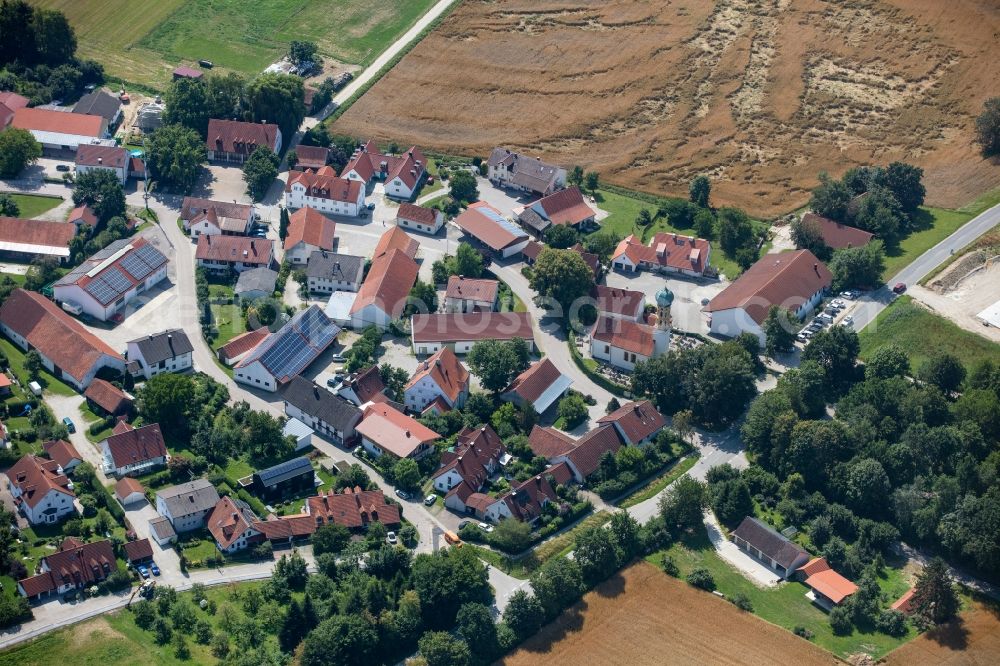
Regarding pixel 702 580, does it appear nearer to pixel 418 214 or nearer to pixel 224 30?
pixel 418 214

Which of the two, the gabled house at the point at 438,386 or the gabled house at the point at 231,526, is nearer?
the gabled house at the point at 231,526

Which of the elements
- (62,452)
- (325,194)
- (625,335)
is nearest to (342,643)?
(62,452)

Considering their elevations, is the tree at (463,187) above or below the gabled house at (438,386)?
above

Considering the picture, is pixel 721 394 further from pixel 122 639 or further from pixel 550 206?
pixel 122 639

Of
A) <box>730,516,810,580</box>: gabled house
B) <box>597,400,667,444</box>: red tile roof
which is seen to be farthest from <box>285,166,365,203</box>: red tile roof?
<box>730,516,810,580</box>: gabled house

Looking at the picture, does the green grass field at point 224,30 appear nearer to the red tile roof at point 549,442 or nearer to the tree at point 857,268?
the tree at point 857,268

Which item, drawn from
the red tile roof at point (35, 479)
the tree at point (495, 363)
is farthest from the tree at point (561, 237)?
the red tile roof at point (35, 479)

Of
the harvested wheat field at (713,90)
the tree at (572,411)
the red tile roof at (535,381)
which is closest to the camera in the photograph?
the tree at (572,411)
